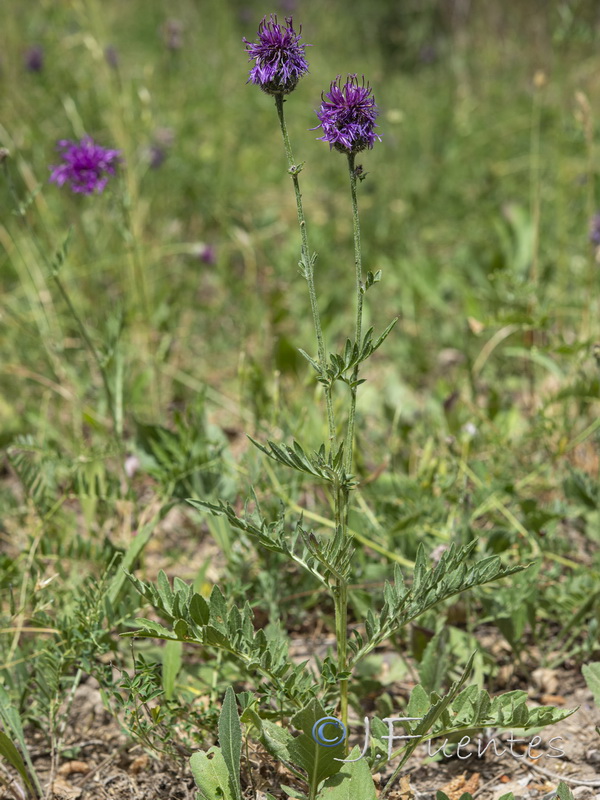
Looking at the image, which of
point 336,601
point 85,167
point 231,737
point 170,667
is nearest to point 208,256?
point 85,167

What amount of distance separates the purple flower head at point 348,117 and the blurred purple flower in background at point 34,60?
9.85 ft

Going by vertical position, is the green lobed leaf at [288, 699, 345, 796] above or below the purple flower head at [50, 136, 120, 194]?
below

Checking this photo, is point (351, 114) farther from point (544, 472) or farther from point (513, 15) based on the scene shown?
point (513, 15)

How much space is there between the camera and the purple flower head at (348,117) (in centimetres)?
123

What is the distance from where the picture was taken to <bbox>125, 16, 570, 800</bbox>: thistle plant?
4.06 ft

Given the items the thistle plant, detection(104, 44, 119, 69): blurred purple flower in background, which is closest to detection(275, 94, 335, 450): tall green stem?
the thistle plant

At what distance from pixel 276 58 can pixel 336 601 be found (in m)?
0.90

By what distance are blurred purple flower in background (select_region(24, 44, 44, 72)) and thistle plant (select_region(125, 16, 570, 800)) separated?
9.55ft

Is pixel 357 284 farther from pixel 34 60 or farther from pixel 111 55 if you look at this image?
pixel 111 55

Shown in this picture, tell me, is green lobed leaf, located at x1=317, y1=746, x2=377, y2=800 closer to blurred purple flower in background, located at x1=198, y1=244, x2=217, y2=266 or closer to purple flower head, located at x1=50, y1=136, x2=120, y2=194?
purple flower head, located at x1=50, y1=136, x2=120, y2=194

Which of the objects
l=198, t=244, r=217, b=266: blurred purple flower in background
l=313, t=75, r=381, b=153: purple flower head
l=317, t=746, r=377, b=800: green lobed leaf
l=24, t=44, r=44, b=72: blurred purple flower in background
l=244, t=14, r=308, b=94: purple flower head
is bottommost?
l=317, t=746, r=377, b=800: green lobed leaf

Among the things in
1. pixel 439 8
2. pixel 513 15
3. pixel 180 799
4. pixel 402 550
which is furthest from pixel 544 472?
pixel 439 8

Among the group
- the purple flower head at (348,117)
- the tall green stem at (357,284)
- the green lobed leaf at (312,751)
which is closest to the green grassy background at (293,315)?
the green lobed leaf at (312,751)

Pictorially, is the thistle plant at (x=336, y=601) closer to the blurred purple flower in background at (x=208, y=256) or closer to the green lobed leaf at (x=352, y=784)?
the green lobed leaf at (x=352, y=784)
